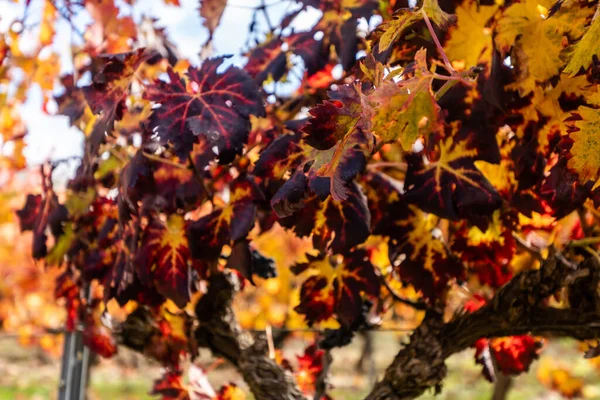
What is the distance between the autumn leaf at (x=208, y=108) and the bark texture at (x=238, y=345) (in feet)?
1.52

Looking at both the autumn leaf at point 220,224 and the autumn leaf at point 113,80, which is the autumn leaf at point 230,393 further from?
the autumn leaf at point 113,80

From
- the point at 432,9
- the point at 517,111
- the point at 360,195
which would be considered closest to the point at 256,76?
the point at 360,195

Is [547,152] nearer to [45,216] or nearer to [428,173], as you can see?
[428,173]

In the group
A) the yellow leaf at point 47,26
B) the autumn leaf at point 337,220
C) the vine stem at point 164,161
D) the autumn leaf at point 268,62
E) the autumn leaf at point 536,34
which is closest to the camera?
the autumn leaf at point 536,34

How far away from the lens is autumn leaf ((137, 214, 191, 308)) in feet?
3.96

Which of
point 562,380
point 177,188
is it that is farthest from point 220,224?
point 562,380

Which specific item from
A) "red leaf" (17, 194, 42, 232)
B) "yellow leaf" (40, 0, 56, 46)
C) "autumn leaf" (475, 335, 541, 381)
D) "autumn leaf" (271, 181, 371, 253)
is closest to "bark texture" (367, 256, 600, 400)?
"autumn leaf" (475, 335, 541, 381)

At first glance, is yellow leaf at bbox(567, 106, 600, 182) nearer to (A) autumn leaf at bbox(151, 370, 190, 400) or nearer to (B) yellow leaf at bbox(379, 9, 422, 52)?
(B) yellow leaf at bbox(379, 9, 422, 52)

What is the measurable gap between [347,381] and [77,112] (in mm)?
6877

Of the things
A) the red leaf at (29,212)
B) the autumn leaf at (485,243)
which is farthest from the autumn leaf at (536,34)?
the red leaf at (29,212)

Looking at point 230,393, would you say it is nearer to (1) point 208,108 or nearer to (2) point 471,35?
(1) point 208,108

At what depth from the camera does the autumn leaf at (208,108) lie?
104 centimetres

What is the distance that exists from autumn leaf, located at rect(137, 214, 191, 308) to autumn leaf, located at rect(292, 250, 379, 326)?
0.22m

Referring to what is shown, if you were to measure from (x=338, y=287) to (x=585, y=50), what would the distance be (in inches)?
25.4
